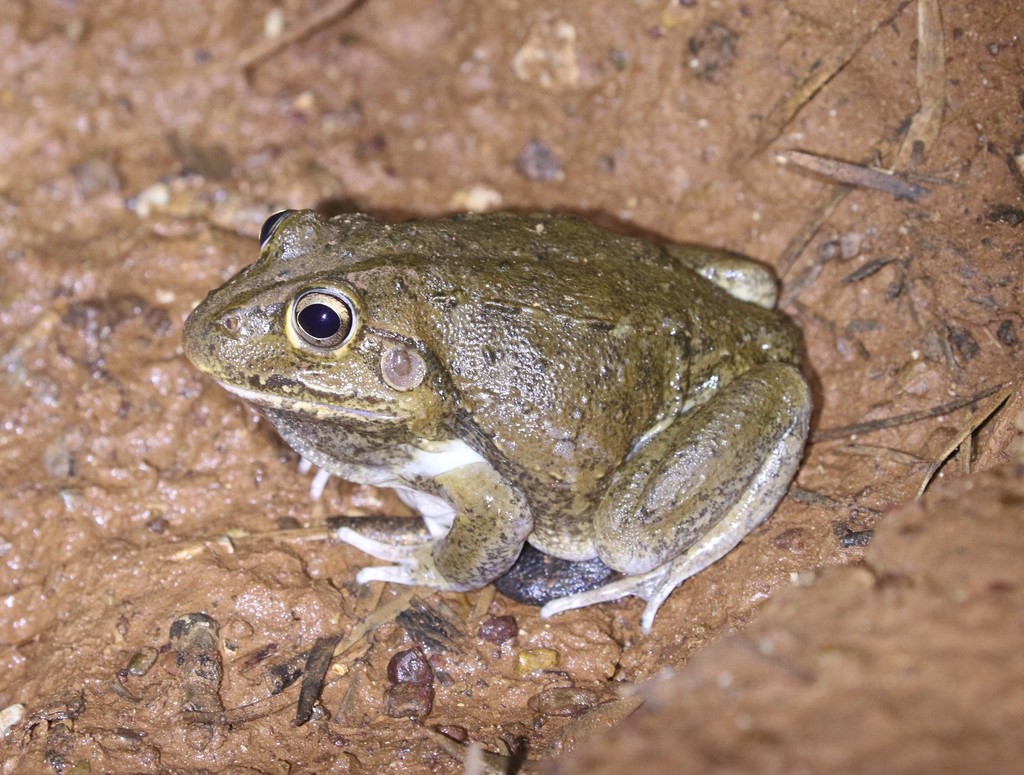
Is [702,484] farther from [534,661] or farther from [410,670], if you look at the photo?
[410,670]

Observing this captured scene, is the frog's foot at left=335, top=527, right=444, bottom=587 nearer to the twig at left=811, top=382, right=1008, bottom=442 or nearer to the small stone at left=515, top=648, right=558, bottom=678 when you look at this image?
the small stone at left=515, top=648, right=558, bottom=678

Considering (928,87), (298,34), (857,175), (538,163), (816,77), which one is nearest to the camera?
(928,87)

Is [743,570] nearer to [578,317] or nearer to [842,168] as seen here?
[578,317]

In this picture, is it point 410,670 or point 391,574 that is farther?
point 391,574

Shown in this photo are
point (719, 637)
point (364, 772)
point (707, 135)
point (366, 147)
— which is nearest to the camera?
point (364, 772)

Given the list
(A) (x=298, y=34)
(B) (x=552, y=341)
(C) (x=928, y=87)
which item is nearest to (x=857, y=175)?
(C) (x=928, y=87)

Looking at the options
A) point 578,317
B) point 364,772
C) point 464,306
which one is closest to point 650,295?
point 578,317
